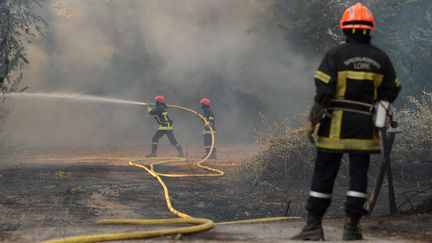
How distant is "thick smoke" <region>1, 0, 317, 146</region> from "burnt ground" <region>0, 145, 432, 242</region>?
7.40m

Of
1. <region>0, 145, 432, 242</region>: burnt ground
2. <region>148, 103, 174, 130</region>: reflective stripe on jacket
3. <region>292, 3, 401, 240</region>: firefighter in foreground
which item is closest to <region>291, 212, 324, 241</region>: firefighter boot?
<region>292, 3, 401, 240</region>: firefighter in foreground

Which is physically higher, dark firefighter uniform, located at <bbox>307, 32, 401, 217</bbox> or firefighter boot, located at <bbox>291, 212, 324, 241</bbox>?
dark firefighter uniform, located at <bbox>307, 32, 401, 217</bbox>

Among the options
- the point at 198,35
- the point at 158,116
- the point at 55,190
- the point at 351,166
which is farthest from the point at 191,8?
the point at 351,166

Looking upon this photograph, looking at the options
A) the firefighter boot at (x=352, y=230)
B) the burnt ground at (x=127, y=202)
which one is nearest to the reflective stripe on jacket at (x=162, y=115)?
the burnt ground at (x=127, y=202)

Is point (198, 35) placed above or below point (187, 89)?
above

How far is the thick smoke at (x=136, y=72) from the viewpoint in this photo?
1945 cm

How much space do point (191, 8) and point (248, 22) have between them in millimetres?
2437

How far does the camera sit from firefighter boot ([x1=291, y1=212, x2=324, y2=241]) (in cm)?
417

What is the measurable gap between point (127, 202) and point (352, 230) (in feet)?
13.1

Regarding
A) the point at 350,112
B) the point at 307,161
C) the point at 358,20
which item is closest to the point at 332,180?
the point at 350,112

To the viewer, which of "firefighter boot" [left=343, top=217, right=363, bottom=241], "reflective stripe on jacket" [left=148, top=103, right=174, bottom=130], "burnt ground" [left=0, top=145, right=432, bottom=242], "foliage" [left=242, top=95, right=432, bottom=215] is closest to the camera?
"firefighter boot" [left=343, top=217, right=363, bottom=241]

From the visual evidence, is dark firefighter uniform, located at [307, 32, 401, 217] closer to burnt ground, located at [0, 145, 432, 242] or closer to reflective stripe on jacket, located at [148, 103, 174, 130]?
burnt ground, located at [0, 145, 432, 242]

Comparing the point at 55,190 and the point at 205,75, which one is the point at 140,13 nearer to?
the point at 205,75

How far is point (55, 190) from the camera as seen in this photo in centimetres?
826
